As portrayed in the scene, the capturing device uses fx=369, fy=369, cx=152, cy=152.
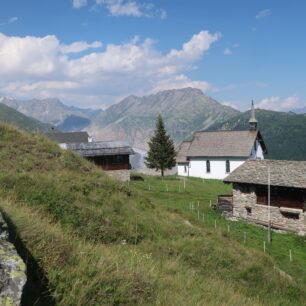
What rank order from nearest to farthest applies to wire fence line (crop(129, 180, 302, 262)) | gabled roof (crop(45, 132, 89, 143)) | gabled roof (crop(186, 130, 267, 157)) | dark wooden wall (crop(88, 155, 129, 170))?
wire fence line (crop(129, 180, 302, 262)) < dark wooden wall (crop(88, 155, 129, 170)) < gabled roof (crop(186, 130, 267, 157)) < gabled roof (crop(45, 132, 89, 143))

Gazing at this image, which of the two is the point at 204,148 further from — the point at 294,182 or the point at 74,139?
the point at 74,139

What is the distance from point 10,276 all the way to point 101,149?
43510mm

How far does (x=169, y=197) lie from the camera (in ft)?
141

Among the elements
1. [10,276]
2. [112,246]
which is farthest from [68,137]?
[10,276]

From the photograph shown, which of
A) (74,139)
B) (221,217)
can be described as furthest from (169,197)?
(74,139)

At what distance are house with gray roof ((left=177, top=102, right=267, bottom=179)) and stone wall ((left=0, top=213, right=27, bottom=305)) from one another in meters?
64.3

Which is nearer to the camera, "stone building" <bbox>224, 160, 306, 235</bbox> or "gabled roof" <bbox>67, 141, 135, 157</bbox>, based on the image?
"stone building" <bbox>224, 160, 306, 235</bbox>

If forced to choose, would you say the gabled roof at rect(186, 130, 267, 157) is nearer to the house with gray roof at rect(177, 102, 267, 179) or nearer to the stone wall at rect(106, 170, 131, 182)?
the house with gray roof at rect(177, 102, 267, 179)

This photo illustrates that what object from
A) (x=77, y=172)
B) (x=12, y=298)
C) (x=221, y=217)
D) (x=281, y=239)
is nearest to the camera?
(x=12, y=298)

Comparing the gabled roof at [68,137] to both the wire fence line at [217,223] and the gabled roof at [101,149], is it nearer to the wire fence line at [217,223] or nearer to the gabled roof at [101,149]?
the gabled roof at [101,149]

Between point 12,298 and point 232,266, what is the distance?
1168cm

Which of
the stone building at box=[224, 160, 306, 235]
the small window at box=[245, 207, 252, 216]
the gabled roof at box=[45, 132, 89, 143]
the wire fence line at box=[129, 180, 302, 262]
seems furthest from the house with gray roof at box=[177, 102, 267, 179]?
the gabled roof at box=[45, 132, 89, 143]

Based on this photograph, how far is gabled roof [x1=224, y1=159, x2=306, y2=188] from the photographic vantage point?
3503cm

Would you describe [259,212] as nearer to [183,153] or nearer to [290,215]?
[290,215]
